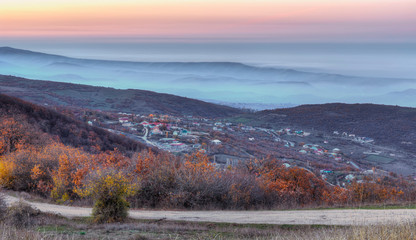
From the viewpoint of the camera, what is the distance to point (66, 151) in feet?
74.6

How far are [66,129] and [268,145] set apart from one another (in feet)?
107

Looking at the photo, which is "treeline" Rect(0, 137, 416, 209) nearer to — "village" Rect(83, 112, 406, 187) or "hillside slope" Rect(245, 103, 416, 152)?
"village" Rect(83, 112, 406, 187)

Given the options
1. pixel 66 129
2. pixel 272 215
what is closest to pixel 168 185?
pixel 272 215

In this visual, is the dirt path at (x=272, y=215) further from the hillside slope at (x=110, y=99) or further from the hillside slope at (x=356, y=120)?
the hillside slope at (x=110, y=99)

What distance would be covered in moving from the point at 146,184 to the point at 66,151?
8.41 metres

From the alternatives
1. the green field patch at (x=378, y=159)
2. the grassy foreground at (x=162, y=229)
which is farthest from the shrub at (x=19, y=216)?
the green field patch at (x=378, y=159)

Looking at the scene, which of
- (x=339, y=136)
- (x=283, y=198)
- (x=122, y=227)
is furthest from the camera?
(x=339, y=136)

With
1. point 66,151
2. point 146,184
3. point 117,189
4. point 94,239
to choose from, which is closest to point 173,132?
point 66,151

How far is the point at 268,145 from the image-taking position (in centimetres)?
5803

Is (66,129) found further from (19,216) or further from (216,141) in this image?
(19,216)

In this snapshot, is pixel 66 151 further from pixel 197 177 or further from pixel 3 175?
pixel 197 177

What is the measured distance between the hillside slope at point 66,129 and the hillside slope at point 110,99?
5182 centimetres

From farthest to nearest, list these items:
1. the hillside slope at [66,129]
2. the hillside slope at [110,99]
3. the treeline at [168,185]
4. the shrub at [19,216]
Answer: the hillside slope at [110,99], the hillside slope at [66,129], the treeline at [168,185], the shrub at [19,216]

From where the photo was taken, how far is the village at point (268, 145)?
4309cm
